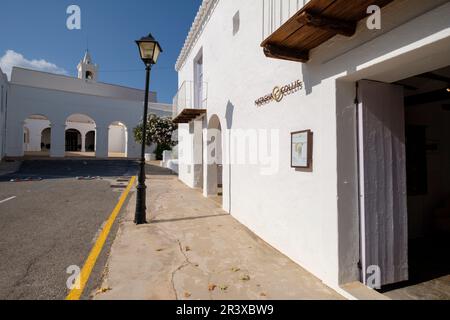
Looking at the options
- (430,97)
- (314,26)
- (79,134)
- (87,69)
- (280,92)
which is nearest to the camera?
(314,26)

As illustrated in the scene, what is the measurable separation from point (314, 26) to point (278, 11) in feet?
5.31

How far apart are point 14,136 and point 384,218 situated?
30249mm

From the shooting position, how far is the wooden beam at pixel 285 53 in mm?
3680

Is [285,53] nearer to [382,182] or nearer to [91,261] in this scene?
[382,182]

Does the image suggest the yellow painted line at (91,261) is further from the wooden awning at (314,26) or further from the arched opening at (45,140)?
the arched opening at (45,140)

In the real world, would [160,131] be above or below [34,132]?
below

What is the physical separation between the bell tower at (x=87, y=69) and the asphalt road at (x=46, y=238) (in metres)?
32.2

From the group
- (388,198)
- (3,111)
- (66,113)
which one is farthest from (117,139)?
(388,198)

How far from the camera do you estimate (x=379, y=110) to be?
350 centimetres

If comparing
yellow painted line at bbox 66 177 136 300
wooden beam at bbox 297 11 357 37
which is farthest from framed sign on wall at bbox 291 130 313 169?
yellow painted line at bbox 66 177 136 300

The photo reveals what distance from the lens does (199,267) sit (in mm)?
3916

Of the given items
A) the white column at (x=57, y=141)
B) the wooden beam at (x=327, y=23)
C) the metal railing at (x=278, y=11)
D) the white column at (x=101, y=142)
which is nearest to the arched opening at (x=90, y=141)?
the white column at (x=101, y=142)
